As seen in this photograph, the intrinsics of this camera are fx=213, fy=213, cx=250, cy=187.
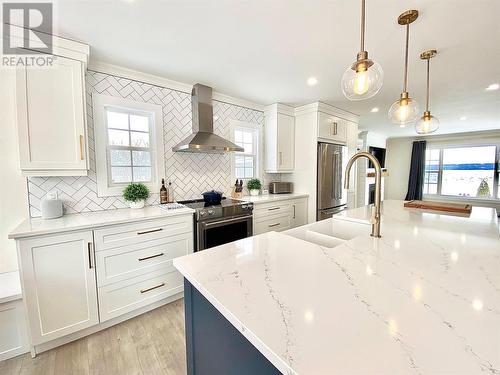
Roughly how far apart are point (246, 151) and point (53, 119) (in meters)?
2.40

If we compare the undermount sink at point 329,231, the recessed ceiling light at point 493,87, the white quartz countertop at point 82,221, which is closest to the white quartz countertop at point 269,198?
the white quartz countertop at point 82,221

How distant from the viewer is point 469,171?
5926 mm

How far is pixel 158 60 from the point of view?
2143 mm

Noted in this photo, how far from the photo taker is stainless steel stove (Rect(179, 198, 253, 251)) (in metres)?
2.29

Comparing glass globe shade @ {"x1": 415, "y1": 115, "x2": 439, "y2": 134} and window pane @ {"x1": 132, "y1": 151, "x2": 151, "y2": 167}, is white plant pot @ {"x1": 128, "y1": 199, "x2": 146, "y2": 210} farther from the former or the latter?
glass globe shade @ {"x1": 415, "y1": 115, "x2": 439, "y2": 134}

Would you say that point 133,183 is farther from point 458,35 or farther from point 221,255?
point 458,35

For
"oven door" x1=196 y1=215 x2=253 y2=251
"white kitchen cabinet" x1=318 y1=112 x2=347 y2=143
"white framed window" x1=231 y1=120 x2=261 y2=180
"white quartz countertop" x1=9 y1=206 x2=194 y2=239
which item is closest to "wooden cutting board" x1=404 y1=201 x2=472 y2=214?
"white kitchen cabinet" x1=318 y1=112 x2=347 y2=143

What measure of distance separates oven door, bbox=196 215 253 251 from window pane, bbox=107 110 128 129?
1418mm

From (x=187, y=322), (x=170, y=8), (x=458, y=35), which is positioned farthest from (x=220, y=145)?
(x=458, y=35)

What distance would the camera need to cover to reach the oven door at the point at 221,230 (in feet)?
7.52

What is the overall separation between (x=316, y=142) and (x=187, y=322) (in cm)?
312

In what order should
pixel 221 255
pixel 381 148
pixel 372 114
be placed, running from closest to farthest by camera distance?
1. pixel 221 255
2. pixel 372 114
3. pixel 381 148

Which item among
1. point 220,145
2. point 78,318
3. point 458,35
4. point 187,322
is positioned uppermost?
point 458,35

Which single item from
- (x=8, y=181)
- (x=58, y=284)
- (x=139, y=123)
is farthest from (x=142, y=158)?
(x=58, y=284)
